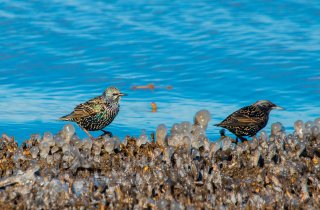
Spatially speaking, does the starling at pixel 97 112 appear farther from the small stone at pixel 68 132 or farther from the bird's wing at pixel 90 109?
the small stone at pixel 68 132

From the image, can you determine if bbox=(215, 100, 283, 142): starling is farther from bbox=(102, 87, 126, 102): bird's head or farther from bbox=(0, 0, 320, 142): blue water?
bbox=(0, 0, 320, 142): blue water

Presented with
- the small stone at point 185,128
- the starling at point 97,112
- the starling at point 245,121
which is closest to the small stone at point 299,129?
the small stone at point 185,128

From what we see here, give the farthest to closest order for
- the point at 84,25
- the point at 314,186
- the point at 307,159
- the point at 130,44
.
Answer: the point at 84,25
the point at 130,44
the point at 307,159
the point at 314,186

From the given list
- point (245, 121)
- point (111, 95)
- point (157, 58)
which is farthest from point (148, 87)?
point (245, 121)

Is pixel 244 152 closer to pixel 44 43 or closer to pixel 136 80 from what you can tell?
pixel 136 80

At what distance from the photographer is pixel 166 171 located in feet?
22.8

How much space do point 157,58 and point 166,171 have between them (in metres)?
10.5

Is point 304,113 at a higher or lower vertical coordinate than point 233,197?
higher

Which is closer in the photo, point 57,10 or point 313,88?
point 313,88

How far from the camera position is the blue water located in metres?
13.3

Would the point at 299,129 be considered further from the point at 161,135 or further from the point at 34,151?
the point at 34,151

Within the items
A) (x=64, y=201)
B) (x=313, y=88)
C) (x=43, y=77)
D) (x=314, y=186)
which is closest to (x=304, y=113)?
(x=313, y=88)

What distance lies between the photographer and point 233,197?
249 inches

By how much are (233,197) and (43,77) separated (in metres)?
9.90
